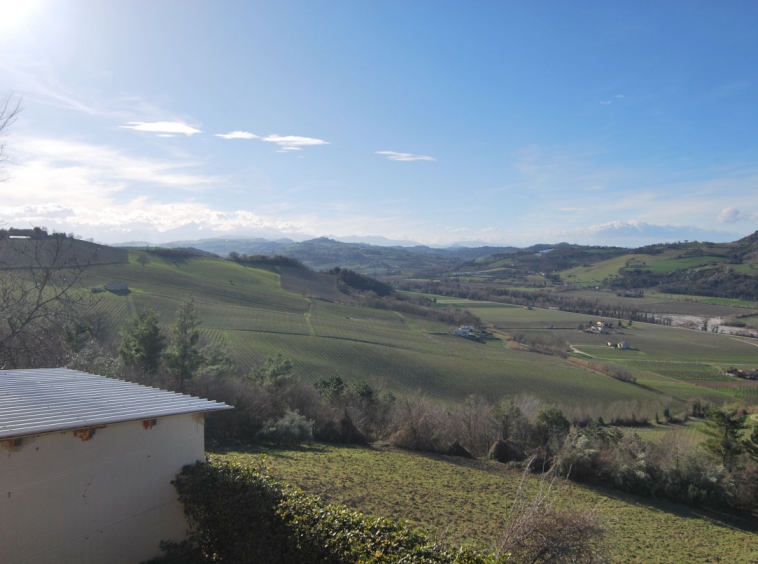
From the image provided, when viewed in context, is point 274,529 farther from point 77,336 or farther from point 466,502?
point 77,336

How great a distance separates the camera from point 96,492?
712 centimetres

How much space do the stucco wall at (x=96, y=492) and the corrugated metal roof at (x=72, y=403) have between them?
24 centimetres

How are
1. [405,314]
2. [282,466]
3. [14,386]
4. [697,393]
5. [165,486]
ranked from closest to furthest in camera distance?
1. [165,486]
2. [14,386]
3. [282,466]
4. [697,393]
5. [405,314]

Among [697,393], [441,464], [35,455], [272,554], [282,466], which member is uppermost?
[35,455]

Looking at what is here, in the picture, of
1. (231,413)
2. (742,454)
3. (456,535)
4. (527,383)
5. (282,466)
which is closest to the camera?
(456,535)

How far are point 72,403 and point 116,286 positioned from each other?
52.4 metres

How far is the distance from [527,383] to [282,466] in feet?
112

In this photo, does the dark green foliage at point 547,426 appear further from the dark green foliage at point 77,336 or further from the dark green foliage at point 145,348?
the dark green foliage at point 77,336

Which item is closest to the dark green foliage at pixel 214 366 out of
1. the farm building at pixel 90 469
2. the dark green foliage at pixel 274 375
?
the dark green foliage at pixel 274 375

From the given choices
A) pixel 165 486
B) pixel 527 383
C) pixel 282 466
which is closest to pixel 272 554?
pixel 165 486

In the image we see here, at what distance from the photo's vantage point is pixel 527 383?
44188 mm

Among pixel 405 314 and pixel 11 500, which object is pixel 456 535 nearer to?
pixel 11 500

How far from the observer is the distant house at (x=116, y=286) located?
52594 mm

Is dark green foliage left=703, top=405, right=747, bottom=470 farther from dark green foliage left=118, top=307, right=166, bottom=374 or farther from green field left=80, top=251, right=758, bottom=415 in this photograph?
dark green foliage left=118, top=307, right=166, bottom=374
